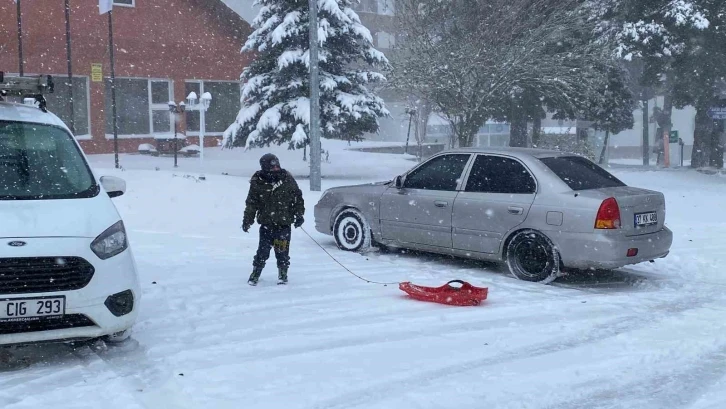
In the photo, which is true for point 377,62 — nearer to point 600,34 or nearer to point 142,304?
point 600,34

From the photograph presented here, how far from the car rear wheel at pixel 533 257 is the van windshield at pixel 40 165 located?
4526mm

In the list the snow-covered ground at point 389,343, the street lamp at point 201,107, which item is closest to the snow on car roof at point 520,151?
the snow-covered ground at point 389,343

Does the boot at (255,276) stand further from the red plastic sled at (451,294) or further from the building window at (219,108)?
the building window at (219,108)

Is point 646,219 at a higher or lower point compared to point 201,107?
lower

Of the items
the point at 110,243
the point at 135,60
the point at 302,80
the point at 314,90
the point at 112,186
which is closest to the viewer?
the point at 110,243

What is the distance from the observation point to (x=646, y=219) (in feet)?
26.0

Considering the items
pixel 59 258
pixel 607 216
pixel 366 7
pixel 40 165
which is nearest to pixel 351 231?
pixel 607 216

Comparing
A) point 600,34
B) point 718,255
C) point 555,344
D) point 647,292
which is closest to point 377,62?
point 600,34

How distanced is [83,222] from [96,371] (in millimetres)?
1023

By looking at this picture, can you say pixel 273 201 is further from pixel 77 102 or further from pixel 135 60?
pixel 77 102

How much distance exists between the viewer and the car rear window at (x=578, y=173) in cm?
817

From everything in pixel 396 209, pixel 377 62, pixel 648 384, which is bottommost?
pixel 648 384

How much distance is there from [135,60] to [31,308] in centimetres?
2506

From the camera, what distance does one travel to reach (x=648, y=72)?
25641 millimetres
